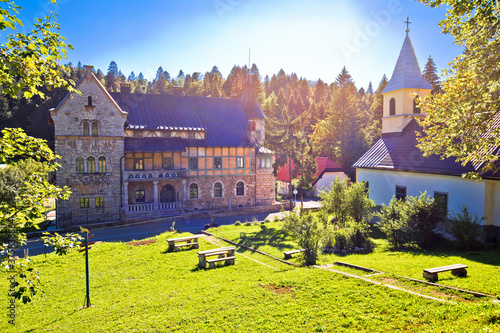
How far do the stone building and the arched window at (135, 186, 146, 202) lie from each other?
116 mm

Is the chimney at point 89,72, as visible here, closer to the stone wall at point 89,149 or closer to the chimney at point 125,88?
the stone wall at point 89,149

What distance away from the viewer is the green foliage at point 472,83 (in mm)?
9648

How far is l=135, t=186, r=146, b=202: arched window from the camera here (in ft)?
103

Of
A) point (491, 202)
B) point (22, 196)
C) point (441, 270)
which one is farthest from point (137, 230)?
point (491, 202)

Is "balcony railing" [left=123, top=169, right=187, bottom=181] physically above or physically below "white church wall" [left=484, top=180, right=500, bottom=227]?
above

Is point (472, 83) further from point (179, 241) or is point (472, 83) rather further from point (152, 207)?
point (152, 207)

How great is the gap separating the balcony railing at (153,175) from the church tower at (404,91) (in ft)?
66.4

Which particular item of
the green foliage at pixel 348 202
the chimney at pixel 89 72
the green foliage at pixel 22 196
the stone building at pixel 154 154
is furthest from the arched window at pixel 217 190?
the green foliage at pixel 22 196

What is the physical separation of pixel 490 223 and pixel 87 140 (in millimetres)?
30214

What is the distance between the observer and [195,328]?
24.0ft

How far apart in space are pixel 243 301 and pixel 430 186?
654 inches

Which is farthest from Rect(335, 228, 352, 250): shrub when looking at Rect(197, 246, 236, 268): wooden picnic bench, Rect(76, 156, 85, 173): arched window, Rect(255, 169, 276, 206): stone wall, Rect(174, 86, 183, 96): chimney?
Rect(174, 86, 183, 96): chimney

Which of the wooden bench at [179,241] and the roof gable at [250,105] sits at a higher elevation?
the roof gable at [250,105]

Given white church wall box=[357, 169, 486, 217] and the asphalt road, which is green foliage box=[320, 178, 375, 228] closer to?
white church wall box=[357, 169, 486, 217]
